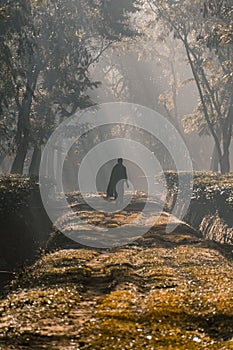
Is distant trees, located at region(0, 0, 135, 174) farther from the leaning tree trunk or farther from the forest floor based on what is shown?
the forest floor

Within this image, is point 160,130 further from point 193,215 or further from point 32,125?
point 193,215

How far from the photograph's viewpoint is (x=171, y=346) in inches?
334

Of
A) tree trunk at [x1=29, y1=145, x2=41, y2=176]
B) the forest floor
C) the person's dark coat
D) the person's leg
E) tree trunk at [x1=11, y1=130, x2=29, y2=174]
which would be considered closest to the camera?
the forest floor

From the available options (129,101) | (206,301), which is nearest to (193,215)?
(206,301)

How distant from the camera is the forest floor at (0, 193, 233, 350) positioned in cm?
895

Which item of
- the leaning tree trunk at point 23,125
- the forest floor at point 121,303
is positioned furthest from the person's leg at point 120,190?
the forest floor at point 121,303

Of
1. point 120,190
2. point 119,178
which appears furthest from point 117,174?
point 120,190

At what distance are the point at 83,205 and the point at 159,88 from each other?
222 ft

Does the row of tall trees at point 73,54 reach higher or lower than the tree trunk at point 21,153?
higher

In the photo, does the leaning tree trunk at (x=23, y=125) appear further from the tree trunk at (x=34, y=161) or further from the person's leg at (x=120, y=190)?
the person's leg at (x=120, y=190)

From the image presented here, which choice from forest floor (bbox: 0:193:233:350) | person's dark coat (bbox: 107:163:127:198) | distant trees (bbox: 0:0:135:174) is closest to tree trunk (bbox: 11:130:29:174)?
distant trees (bbox: 0:0:135:174)

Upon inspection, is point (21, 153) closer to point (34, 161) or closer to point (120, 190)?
point (34, 161)

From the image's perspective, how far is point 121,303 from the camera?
11578 millimetres

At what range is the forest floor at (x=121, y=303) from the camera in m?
8.95
